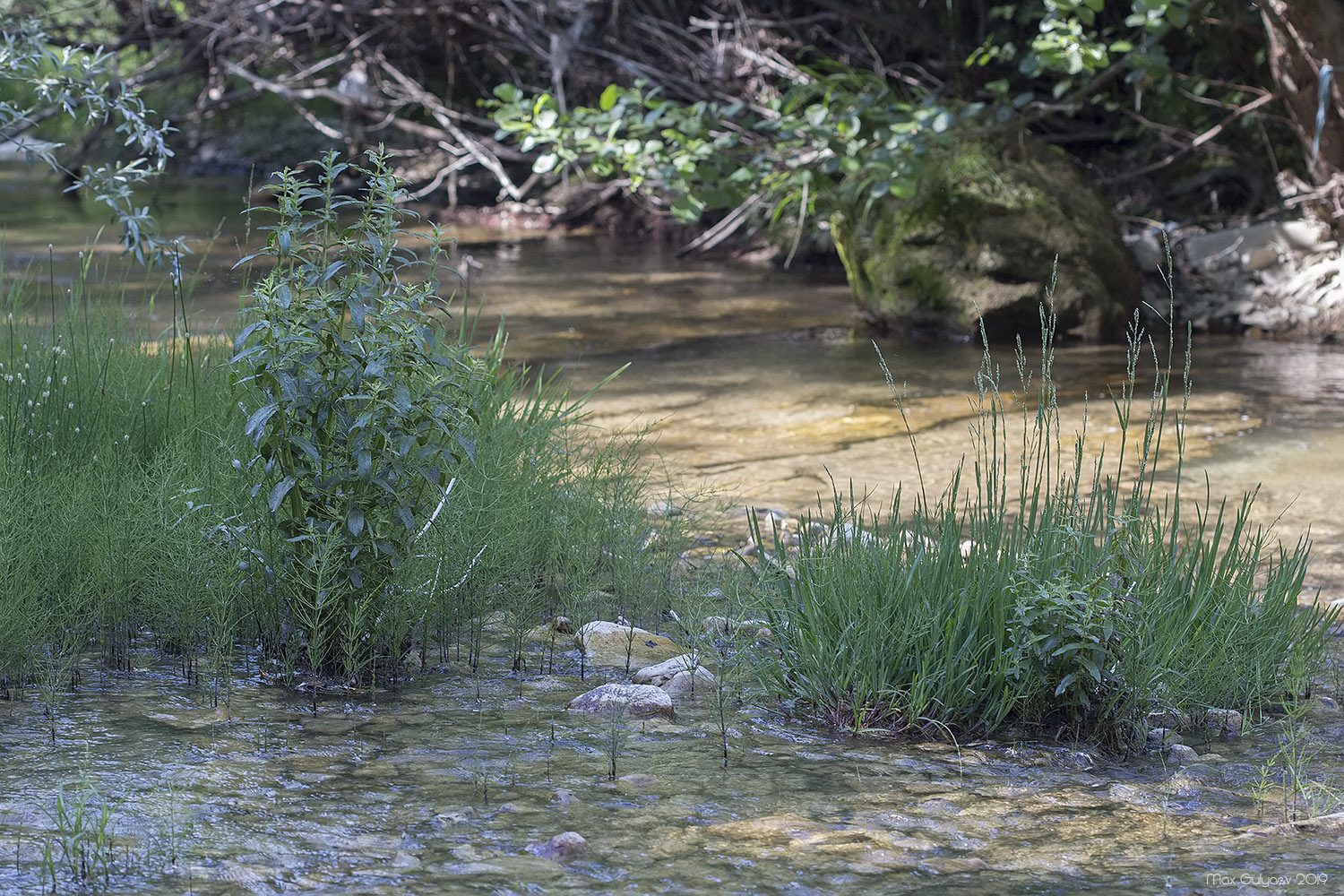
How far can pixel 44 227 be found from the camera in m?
12.5

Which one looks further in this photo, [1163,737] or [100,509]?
[100,509]

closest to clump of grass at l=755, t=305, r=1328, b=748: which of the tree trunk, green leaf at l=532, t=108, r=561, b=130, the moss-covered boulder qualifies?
green leaf at l=532, t=108, r=561, b=130

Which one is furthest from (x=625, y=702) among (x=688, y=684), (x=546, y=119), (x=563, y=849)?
(x=546, y=119)

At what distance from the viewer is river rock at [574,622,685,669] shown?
3541mm

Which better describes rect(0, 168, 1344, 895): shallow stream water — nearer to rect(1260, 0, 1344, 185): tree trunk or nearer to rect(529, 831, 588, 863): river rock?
rect(529, 831, 588, 863): river rock

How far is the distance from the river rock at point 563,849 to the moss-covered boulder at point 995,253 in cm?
692

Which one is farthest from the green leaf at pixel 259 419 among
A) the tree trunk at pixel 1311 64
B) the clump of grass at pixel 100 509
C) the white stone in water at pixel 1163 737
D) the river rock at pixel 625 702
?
the tree trunk at pixel 1311 64

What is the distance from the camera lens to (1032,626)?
10.1 ft

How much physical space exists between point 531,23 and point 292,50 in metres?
3.29

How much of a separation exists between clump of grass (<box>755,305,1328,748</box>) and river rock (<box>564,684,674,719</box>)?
0.98 feet

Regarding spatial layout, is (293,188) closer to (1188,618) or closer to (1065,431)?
(1188,618)

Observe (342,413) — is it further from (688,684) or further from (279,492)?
(688,684)

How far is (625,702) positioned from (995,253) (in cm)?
666

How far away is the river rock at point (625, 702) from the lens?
3094 mm
